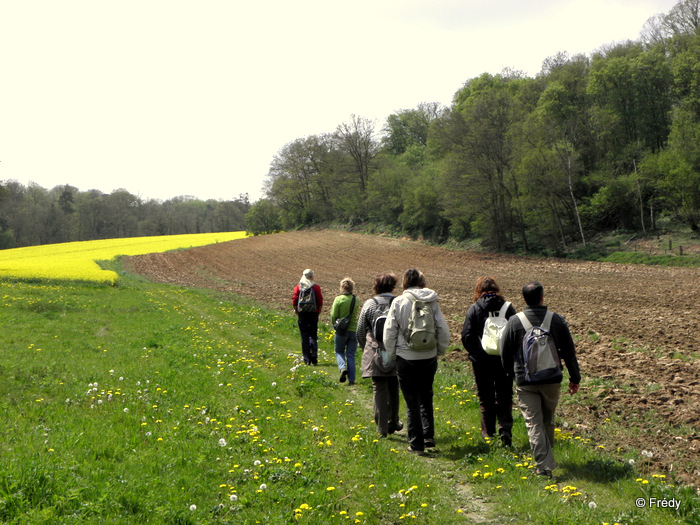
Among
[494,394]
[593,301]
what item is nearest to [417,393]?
[494,394]

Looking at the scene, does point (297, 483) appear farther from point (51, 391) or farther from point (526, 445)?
point (51, 391)

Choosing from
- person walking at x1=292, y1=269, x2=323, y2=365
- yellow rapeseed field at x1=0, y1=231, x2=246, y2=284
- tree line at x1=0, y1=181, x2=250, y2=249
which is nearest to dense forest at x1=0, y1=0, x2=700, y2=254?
yellow rapeseed field at x1=0, y1=231, x2=246, y2=284

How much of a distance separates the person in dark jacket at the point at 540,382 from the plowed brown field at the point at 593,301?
139 cm

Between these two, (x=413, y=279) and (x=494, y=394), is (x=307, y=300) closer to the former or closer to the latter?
(x=413, y=279)

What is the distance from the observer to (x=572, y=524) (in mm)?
4461

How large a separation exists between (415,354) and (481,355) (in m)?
0.93

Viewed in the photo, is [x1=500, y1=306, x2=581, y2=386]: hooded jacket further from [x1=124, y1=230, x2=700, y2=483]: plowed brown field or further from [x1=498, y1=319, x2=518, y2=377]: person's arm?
[x1=124, y1=230, x2=700, y2=483]: plowed brown field

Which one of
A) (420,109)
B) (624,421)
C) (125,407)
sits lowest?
(624,421)

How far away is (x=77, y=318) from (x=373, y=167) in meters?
59.4

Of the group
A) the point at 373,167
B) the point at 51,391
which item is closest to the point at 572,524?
the point at 51,391

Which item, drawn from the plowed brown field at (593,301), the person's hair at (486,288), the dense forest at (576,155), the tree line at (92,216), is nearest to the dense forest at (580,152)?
the dense forest at (576,155)

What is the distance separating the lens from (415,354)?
21.4 ft

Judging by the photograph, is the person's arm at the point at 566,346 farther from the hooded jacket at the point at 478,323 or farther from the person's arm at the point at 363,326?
the person's arm at the point at 363,326

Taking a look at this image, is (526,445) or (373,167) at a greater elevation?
(373,167)
